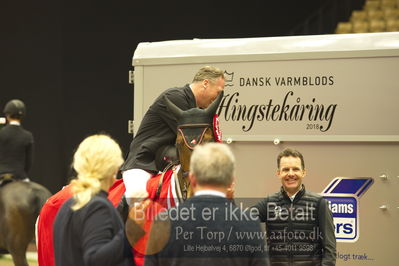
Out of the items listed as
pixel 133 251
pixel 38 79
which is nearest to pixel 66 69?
pixel 38 79

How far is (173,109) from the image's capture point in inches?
173

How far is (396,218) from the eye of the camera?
20.4ft

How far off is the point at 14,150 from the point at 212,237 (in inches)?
248

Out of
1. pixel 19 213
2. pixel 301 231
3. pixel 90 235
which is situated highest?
pixel 90 235

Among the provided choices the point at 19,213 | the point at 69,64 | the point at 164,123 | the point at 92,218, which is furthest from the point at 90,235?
the point at 69,64

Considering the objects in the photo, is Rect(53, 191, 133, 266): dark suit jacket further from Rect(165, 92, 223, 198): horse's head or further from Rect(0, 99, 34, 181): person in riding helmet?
Rect(0, 99, 34, 181): person in riding helmet

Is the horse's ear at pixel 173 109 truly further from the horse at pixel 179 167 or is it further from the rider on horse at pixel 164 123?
the rider on horse at pixel 164 123

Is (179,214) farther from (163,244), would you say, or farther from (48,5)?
(48,5)

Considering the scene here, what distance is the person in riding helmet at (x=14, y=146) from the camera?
8922mm

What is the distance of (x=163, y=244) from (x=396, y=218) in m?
3.55

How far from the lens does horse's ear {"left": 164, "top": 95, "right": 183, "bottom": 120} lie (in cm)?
434

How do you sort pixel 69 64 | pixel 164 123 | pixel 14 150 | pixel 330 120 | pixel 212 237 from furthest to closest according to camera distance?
1. pixel 69 64
2. pixel 14 150
3. pixel 330 120
4. pixel 164 123
5. pixel 212 237

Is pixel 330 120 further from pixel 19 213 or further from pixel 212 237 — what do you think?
pixel 19 213

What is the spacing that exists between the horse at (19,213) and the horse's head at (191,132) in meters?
4.82
